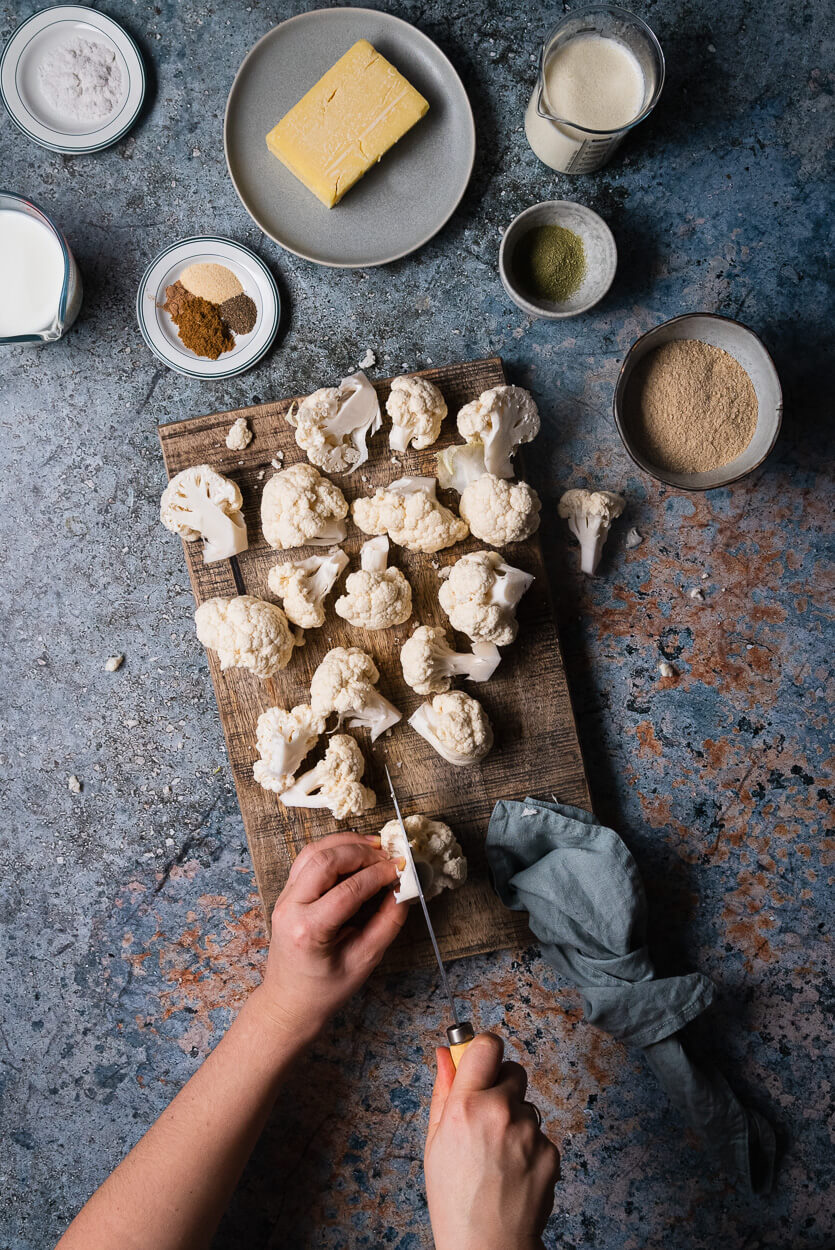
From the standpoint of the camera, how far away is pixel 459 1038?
4.83 ft

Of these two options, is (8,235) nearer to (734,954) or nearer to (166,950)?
(166,950)

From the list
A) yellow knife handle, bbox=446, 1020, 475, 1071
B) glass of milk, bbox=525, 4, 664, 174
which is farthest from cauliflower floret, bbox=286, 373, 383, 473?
yellow knife handle, bbox=446, 1020, 475, 1071

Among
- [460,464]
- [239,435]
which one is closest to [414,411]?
[460,464]

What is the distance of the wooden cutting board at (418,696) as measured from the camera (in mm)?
1810

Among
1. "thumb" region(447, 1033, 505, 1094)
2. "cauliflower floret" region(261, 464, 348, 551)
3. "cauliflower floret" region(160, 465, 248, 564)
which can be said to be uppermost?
"cauliflower floret" region(160, 465, 248, 564)

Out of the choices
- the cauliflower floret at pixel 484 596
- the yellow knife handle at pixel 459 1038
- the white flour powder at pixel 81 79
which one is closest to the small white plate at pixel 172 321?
the white flour powder at pixel 81 79

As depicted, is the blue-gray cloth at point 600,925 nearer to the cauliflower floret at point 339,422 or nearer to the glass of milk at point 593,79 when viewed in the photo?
the cauliflower floret at point 339,422

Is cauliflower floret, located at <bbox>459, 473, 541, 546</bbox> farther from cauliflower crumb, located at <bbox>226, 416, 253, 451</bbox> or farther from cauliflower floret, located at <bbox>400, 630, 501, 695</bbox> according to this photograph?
cauliflower crumb, located at <bbox>226, 416, 253, 451</bbox>

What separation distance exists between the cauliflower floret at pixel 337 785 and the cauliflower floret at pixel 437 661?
197 millimetres

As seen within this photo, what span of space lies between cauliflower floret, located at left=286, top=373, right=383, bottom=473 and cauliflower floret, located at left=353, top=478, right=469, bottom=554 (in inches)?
4.1

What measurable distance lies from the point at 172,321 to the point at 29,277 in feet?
1.08

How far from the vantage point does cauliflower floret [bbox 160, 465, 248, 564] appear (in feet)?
5.73

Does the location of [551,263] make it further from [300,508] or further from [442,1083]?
[442,1083]

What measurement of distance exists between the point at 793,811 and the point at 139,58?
229 centimetres
